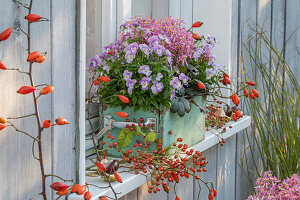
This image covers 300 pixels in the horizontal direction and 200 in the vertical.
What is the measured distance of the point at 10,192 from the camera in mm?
706

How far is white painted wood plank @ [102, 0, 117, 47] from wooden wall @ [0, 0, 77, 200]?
1.59 ft

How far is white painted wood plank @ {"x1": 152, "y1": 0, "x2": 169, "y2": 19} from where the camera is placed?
5.69ft

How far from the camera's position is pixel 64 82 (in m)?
0.83

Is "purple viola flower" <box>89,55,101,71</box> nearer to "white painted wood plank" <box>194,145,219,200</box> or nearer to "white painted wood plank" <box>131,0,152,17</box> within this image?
Result: "white painted wood plank" <box>131,0,152,17</box>

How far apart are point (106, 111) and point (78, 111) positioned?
335mm

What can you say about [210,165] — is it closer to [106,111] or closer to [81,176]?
[106,111]

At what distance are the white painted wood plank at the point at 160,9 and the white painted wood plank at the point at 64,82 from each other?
0.93m

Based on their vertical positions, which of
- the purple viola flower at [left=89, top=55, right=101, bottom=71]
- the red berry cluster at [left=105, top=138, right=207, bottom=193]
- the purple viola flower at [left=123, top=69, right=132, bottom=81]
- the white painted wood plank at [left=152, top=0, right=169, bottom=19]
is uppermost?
the white painted wood plank at [left=152, top=0, right=169, bottom=19]

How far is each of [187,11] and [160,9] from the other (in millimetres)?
215

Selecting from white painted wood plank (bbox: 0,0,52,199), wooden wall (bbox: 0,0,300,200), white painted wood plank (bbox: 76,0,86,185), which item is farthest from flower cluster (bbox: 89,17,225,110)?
white painted wood plank (bbox: 0,0,52,199)

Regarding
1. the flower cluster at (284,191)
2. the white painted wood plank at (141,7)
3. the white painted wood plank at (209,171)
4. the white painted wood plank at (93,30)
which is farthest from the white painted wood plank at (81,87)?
the flower cluster at (284,191)

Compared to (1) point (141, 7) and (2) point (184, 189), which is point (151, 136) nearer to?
(2) point (184, 189)

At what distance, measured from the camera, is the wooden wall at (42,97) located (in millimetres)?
690

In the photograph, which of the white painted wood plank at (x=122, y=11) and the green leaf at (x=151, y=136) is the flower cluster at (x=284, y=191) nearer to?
the green leaf at (x=151, y=136)
